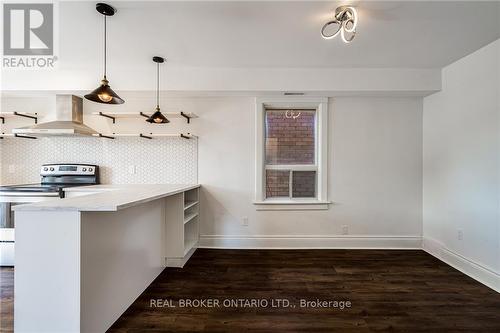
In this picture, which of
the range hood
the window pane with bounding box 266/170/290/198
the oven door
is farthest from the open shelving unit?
the range hood

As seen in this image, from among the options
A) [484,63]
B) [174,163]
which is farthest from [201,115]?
[484,63]

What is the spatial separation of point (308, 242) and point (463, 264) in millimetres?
1755

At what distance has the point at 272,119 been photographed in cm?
352

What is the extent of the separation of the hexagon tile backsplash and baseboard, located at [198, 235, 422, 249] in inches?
38.2

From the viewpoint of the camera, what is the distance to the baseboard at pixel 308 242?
3.36 meters

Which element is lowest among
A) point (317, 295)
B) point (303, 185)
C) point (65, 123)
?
point (317, 295)

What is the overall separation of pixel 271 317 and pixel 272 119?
256 centimetres

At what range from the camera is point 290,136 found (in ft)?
11.6

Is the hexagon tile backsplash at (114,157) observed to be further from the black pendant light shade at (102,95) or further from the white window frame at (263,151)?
the black pendant light shade at (102,95)

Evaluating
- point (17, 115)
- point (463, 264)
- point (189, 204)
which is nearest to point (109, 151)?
point (17, 115)

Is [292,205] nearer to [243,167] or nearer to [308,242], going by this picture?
[308,242]

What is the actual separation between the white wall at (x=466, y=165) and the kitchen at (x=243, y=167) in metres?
0.02

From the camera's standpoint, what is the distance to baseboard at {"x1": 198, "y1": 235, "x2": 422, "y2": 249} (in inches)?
132

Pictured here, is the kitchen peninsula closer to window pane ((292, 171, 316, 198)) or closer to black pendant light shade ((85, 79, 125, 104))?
black pendant light shade ((85, 79, 125, 104))
